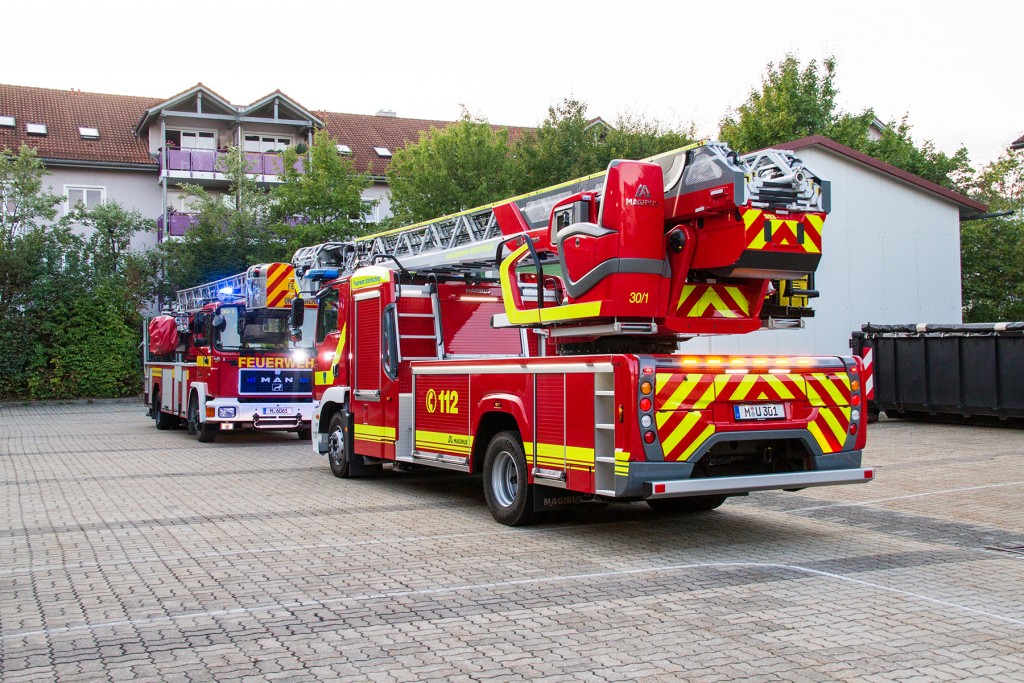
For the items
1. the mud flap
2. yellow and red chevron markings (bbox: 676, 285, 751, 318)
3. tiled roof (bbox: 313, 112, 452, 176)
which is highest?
tiled roof (bbox: 313, 112, 452, 176)

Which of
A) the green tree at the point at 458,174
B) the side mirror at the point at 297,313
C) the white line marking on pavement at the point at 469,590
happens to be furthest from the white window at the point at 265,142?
the white line marking on pavement at the point at 469,590

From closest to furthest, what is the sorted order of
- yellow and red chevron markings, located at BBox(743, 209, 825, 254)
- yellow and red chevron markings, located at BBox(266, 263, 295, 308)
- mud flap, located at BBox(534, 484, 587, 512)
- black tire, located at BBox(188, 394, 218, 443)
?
1. yellow and red chevron markings, located at BBox(743, 209, 825, 254)
2. mud flap, located at BBox(534, 484, 587, 512)
3. yellow and red chevron markings, located at BBox(266, 263, 295, 308)
4. black tire, located at BBox(188, 394, 218, 443)

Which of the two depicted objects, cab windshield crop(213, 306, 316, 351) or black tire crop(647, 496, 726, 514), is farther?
cab windshield crop(213, 306, 316, 351)

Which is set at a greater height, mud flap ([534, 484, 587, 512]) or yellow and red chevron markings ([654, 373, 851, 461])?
yellow and red chevron markings ([654, 373, 851, 461])

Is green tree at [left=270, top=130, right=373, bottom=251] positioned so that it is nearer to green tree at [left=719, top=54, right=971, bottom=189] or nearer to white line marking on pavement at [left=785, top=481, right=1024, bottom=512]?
green tree at [left=719, top=54, right=971, bottom=189]

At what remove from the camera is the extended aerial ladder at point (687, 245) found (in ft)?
27.1

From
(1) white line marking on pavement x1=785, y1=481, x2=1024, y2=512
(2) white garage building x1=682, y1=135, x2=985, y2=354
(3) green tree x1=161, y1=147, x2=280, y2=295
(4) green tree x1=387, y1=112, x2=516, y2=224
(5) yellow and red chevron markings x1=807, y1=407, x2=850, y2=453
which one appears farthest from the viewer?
(4) green tree x1=387, y1=112, x2=516, y2=224

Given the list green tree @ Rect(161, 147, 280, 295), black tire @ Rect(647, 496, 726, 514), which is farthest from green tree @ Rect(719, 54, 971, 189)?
black tire @ Rect(647, 496, 726, 514)

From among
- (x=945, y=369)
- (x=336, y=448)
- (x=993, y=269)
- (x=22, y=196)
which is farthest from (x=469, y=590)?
(x=993, y=269)

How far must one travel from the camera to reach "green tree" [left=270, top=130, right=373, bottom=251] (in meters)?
35.4

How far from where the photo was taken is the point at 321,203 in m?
36.3

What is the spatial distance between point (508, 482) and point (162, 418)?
15812 millimetres

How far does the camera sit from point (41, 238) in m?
34.8

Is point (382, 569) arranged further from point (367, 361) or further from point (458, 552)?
point (367, 361)
